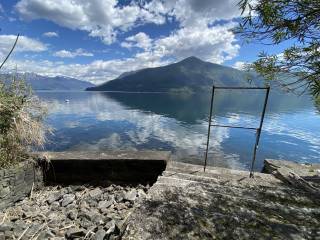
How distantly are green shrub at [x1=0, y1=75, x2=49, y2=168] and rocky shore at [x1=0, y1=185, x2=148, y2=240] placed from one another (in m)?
1.43

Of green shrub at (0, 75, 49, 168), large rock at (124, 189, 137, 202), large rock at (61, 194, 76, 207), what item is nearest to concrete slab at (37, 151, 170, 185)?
green shrub at (0, 75, 49, 168)

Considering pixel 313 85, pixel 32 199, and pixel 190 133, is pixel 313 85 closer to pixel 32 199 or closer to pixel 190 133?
pixel 32 199

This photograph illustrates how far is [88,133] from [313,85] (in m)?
37.4

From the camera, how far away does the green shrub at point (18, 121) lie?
716 centimetres

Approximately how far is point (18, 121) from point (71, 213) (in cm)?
314

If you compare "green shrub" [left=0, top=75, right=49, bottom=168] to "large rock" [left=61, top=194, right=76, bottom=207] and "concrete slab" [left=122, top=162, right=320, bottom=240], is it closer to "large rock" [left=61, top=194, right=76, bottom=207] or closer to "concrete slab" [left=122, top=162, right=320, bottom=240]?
"large rock" [left=61, top=194, right=76, bottom=207]

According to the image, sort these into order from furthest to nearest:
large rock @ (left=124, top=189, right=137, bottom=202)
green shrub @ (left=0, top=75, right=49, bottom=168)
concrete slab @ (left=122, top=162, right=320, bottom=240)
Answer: green shrub @ (left=0, top=75, right=49, bottom=168), large rock @ (left=124, top=189, right=137, bottom=202), concrete slab @ (left=122, top=162, right=320, bottom=240)

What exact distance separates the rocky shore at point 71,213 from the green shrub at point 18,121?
143cm

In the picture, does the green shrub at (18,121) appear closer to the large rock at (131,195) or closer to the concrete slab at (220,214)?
the large rock at (131,195)

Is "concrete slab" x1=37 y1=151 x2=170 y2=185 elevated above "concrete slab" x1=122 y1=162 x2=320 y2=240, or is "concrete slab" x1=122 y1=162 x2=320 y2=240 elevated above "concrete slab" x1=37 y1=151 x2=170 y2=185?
"concrete slab" x1=122 y1=162 x2=320 y2=240

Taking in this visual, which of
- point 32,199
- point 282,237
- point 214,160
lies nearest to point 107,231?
point 32,199

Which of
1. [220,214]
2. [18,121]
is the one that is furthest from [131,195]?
[220,214]

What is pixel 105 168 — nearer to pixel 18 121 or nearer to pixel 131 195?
pixel 131 195

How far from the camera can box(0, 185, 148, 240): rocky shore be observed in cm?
554
